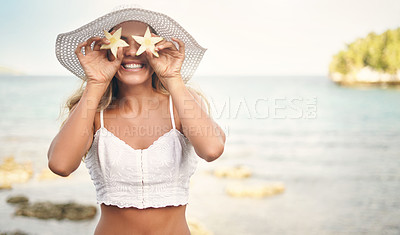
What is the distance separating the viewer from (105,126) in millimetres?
1983

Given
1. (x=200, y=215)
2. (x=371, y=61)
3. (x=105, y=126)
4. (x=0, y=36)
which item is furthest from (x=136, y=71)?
(x=371, y=61)

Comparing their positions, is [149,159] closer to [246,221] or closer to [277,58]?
[246,221]

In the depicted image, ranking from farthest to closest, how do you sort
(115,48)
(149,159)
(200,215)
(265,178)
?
(265,178) < (200,215) < (149,159) < (115,48)

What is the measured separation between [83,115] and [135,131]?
34 cm

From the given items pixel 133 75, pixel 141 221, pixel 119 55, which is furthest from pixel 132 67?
pixel 141 221

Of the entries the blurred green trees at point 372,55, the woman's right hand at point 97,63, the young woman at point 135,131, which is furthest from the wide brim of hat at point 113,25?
the blurred green trees at point 372,55

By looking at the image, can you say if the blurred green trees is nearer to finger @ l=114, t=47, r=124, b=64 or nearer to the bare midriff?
the bare midriff

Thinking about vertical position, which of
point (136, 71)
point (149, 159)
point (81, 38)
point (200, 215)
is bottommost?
point (200, 215)

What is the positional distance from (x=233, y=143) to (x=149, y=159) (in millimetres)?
12519

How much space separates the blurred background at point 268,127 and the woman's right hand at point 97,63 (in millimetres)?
414

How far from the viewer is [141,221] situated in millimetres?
1948

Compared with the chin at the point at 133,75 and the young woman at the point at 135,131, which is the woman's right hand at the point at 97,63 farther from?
the chin at the point at 133,75

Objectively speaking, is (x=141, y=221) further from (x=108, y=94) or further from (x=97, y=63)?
(x=97, y=63)

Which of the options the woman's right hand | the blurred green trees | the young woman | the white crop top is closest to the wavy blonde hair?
the young woman
